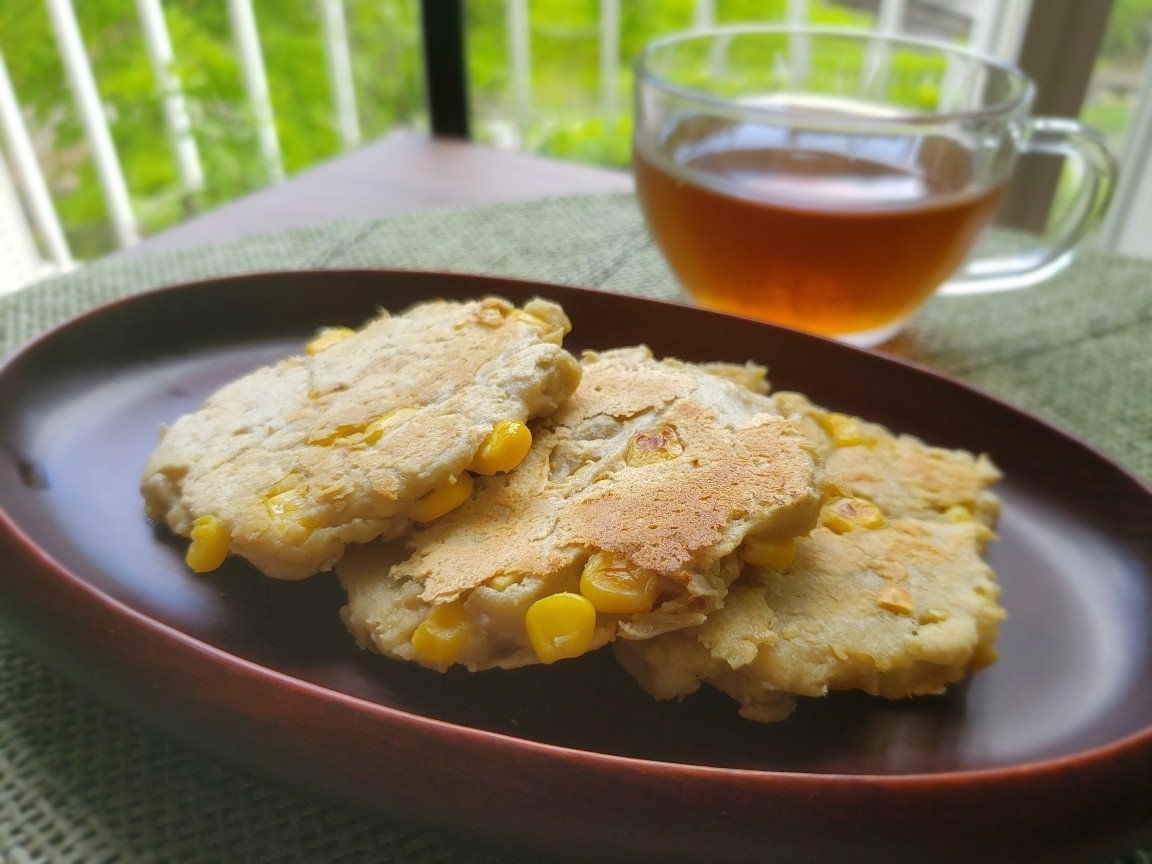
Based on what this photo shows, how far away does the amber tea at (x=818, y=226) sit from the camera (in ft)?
3.44

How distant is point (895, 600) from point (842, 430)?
20cm

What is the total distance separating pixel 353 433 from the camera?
69cm

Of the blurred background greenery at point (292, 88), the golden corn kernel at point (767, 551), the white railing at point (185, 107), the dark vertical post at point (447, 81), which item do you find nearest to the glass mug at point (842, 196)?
the golden corn kernel at point (767, 551)

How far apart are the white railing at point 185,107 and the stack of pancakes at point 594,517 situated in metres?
1.76

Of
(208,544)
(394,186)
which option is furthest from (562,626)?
(394,186)

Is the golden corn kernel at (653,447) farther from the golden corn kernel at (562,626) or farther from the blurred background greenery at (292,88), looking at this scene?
the blurred background greenery at (292,88)

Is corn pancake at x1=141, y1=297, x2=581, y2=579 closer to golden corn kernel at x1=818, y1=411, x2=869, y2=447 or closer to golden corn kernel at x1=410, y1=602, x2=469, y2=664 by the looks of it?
golden corn kernel at x1=410, y1=602, x2=469, y2=664

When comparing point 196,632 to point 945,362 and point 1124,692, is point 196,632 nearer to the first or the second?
point 1124,692

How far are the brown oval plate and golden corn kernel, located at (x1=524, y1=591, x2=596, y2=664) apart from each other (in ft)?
0.19

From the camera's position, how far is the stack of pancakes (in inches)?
23.0

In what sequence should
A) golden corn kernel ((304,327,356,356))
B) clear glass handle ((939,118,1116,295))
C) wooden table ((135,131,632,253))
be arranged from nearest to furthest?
golden corn kernel ((304,327,356,356)) < clear glass handle ((939,118,1116,295)) < wooden table ((135,131,632,253))

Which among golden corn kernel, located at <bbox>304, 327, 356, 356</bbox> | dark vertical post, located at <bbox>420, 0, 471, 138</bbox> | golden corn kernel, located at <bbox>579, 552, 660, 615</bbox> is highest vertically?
golden corn kernel, located at <bbox>579, 552, 660, 615</bbox>

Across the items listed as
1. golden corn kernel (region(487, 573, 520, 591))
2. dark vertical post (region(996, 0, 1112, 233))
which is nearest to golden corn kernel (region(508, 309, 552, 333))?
golden corn kernel (region(487, 573, 520, 591))

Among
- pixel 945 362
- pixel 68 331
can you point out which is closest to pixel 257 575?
pixel 68 331
